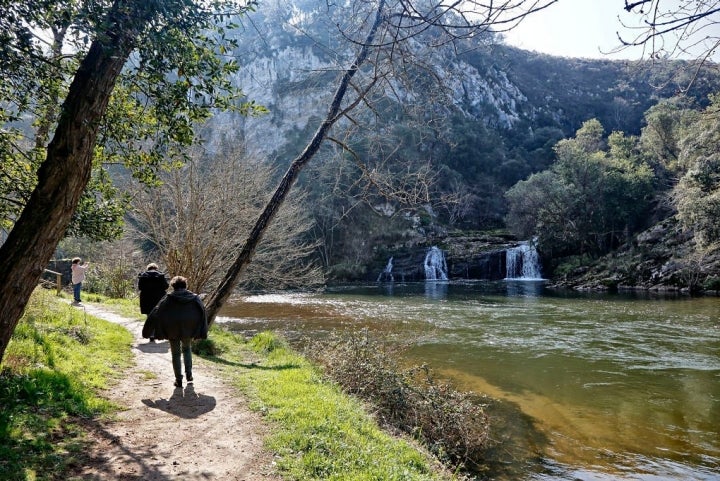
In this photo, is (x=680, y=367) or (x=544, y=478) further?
(x=680, y=367)

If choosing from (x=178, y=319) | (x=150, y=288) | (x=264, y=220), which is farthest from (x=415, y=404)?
(x=150, y=288)

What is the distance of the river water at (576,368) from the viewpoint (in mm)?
6461

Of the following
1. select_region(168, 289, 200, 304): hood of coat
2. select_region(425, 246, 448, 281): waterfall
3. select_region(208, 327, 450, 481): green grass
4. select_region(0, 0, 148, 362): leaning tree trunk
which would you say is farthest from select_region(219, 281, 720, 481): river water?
select_region(425, 246, 448, 281): waterfall

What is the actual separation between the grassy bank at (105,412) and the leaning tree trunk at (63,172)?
37.1 inches

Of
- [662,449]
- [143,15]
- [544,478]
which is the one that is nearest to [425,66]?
[143,15]

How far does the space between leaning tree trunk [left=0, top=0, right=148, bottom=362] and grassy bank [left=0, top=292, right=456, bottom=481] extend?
94 centimetres

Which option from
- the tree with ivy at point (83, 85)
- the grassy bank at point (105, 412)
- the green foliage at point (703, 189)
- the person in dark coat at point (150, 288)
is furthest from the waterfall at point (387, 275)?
the tree with ivy at point (83, 85)

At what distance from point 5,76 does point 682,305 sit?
2542 cm

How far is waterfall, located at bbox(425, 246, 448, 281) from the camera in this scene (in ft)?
138

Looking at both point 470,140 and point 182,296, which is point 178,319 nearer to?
point 182,296

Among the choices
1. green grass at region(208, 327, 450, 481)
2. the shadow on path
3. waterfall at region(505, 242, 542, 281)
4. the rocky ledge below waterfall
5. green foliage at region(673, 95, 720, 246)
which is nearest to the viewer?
green grass at region(208, 327, 450, 481)

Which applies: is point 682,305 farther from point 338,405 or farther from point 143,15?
point 143,15

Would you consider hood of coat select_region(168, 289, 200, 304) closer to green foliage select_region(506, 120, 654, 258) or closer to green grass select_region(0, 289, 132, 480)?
green grass select_region(0, 289, 132, 480)

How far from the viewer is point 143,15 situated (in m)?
4.05
